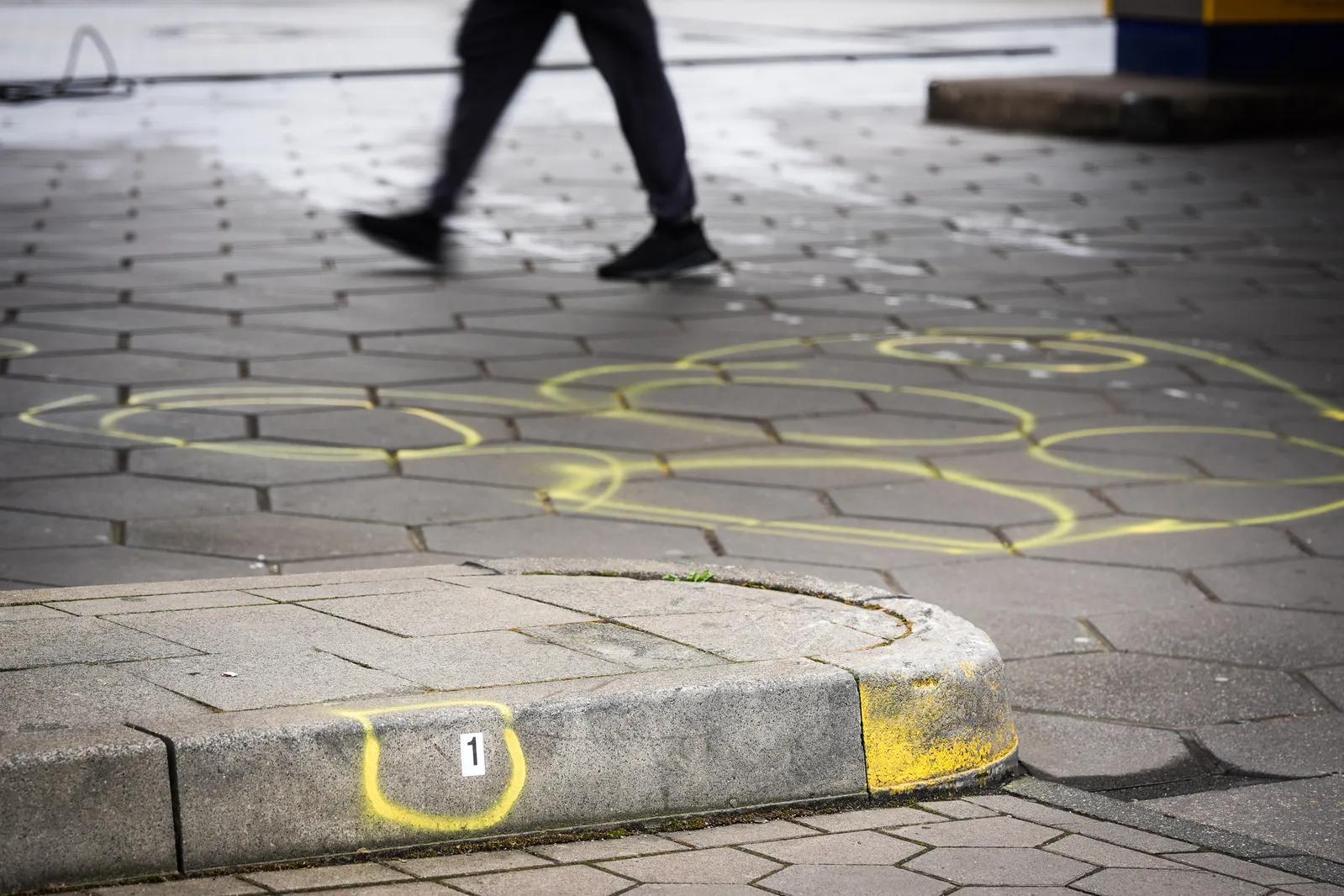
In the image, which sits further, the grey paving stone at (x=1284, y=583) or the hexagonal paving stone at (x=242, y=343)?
the hexagonal paving stone at (x=242, y=343)

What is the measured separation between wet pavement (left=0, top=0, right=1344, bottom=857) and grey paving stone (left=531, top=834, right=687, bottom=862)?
670 mm

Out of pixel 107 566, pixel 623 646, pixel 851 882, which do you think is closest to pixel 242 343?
pixel 107 566

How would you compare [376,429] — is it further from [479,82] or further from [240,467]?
[479,82]

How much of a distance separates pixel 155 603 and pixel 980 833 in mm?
1348

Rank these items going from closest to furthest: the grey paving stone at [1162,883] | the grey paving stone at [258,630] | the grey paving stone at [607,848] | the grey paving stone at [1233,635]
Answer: the grey paving stone at [1162,883]
the grey paving stone at [607,848]
the grey paving stone at [258,630]
the grey paving stone at [1233,635]

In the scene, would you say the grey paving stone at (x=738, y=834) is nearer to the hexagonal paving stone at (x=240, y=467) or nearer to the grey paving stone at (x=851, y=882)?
the grey paving stone at (x=851, y=882)

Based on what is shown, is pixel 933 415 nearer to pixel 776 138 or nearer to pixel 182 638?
pixel 182 638

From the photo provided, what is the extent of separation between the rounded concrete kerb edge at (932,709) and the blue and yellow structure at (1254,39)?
849cm

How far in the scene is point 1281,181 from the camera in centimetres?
880

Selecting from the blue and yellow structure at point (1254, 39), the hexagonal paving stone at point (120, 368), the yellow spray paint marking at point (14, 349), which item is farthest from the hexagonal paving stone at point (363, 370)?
the blue and yellow structure at point (1254, 39)

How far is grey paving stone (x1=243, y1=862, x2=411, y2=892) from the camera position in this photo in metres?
2.53

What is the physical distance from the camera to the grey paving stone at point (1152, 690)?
127 inches

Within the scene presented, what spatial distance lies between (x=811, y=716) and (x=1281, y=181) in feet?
21.9

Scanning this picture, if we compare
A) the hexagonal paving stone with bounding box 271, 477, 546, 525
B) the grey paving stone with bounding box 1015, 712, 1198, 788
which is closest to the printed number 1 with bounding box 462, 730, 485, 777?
the grey paving stone with bounding box 1015, 712, 1198, 788
